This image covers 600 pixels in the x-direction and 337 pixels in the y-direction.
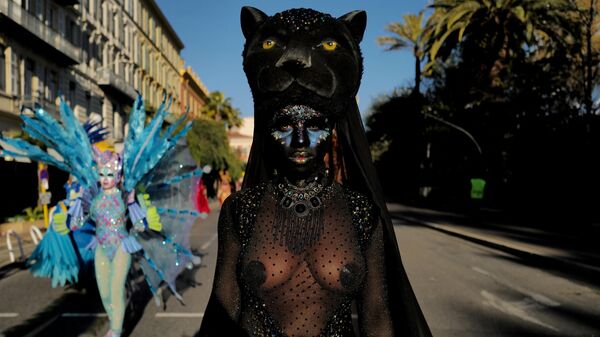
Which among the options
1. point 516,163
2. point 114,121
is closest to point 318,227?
point 516,163

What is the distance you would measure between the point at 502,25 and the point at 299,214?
2389 centimetres

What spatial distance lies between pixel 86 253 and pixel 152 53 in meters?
49.2

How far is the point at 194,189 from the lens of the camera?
8.15m

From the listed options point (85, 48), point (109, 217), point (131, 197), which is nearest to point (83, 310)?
point (131, 197)

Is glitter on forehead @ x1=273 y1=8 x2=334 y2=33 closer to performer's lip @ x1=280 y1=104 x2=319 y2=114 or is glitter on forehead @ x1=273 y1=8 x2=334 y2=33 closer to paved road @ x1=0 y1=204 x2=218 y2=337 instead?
performer's lip @ x1=280 y1=104 x2=319 y2=114

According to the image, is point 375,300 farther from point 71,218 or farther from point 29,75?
point 29,75

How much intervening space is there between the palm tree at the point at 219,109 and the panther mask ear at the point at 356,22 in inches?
2194

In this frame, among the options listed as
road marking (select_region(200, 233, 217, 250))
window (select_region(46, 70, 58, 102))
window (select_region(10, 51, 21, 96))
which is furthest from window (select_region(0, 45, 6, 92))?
road marking (select_region(200, 233, 217, 250))

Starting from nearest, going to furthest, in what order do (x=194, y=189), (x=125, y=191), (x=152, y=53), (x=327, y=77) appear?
1. (x=327, y=77)
2. (x=125, y=191)
3. (x=194, y=189)
4. (x=152, y=53)

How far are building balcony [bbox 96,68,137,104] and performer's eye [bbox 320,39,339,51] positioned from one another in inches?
1385

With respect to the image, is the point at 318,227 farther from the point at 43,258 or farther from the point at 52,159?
the point at 43,258

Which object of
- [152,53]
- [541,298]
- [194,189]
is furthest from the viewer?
[152,53]

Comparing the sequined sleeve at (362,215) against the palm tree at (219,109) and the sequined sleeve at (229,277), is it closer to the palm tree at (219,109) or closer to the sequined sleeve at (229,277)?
the sequined sleeve at (229,277)

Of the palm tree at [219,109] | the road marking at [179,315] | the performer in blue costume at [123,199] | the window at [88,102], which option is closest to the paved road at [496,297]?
the road marking at [179,315]
